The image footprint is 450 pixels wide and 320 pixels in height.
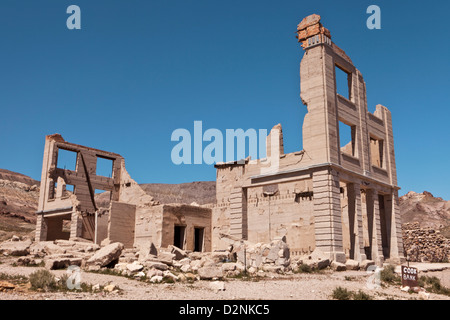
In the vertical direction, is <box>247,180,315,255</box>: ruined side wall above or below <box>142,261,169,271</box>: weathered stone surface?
above

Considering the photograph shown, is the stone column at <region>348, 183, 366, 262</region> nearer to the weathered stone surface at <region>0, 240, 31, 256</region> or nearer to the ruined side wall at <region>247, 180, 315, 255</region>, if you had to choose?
the ruined side wall at <region>247, 180, 315, 255</region>

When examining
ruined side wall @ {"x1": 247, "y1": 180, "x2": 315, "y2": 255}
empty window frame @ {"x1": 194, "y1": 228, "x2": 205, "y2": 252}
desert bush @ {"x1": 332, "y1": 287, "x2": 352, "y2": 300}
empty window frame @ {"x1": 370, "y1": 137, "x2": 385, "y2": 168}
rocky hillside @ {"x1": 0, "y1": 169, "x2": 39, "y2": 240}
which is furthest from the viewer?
rocky hillside @ {"x1": 0, "y1": 169, "x2": 39, "y2": 240}

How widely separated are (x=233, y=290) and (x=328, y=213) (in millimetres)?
9560

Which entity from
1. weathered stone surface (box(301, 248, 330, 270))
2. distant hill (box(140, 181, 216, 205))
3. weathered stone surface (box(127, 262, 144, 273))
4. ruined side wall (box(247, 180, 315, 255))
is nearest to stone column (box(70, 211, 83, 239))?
ruined side wall (box(247, 180, 315, 255))

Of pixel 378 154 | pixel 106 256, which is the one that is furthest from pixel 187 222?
pixel 106 256

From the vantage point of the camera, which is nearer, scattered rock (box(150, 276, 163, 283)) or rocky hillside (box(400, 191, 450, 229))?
scattered rock (box(150, 276, 163, 283))

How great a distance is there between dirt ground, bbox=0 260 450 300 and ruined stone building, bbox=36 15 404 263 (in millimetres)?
4038

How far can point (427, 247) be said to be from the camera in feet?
89.9

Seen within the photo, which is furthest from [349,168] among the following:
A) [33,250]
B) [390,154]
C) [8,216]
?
[8,216]

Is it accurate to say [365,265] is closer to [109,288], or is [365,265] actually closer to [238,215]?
[238,215]

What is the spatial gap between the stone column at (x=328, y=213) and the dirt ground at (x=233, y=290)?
165 inches

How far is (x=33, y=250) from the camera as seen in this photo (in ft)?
69.7

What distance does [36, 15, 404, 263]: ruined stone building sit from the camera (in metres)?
19.8

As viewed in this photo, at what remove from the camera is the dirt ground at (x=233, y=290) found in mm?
8938
